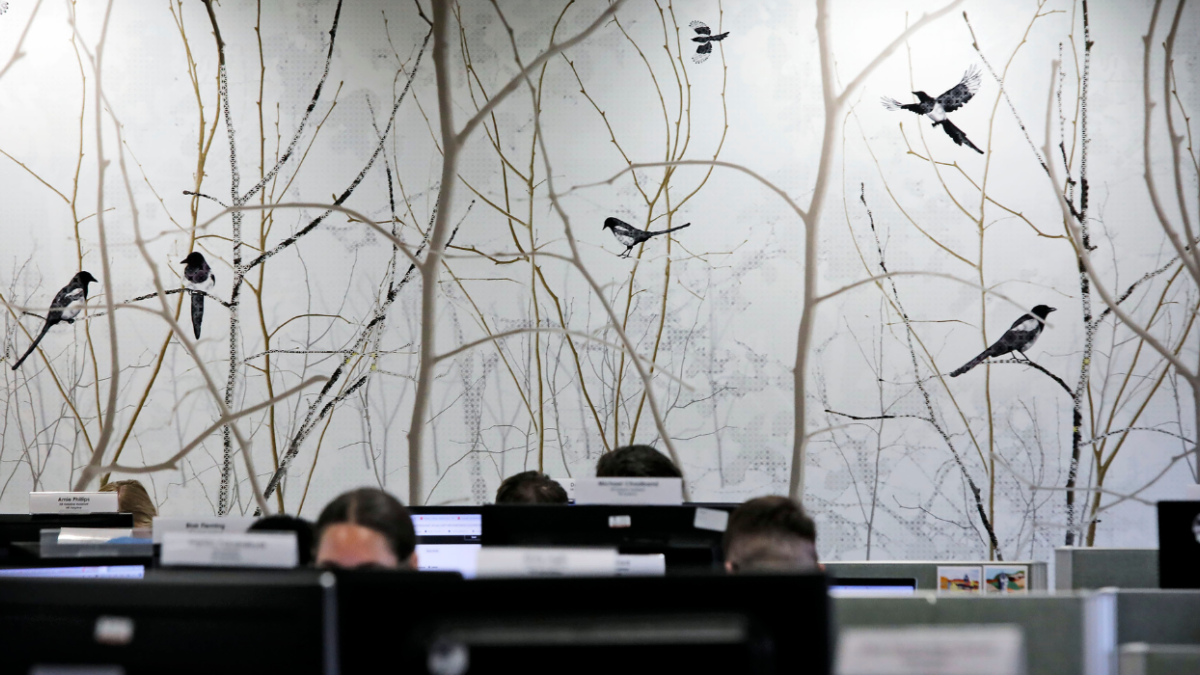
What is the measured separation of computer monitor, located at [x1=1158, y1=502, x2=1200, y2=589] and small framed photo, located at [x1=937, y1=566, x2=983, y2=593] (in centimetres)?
49

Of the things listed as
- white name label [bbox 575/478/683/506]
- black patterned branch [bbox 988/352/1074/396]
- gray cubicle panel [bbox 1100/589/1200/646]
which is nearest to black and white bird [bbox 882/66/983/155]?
black patterned branch [bbox 988/352/1074/396]

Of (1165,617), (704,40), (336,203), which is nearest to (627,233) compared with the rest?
(704,40)

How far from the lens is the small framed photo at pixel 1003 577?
2.86m

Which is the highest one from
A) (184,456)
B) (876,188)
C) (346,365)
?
(876,188)

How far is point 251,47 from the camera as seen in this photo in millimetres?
4074

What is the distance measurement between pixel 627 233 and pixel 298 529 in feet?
6.93

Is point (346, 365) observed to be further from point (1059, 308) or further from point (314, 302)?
point (1059, 308)

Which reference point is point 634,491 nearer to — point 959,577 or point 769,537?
point 769,537

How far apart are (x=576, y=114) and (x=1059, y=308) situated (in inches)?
76.4

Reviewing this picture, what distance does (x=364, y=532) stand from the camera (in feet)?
6.40

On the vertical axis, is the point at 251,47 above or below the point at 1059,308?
above

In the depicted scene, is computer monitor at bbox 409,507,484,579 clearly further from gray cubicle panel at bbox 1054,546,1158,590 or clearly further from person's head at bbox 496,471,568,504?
gray cubicle panel at bbox 1054,546,1158,590

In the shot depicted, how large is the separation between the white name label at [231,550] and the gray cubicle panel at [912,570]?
1.63m

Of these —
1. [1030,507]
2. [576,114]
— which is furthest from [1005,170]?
[576,114]
